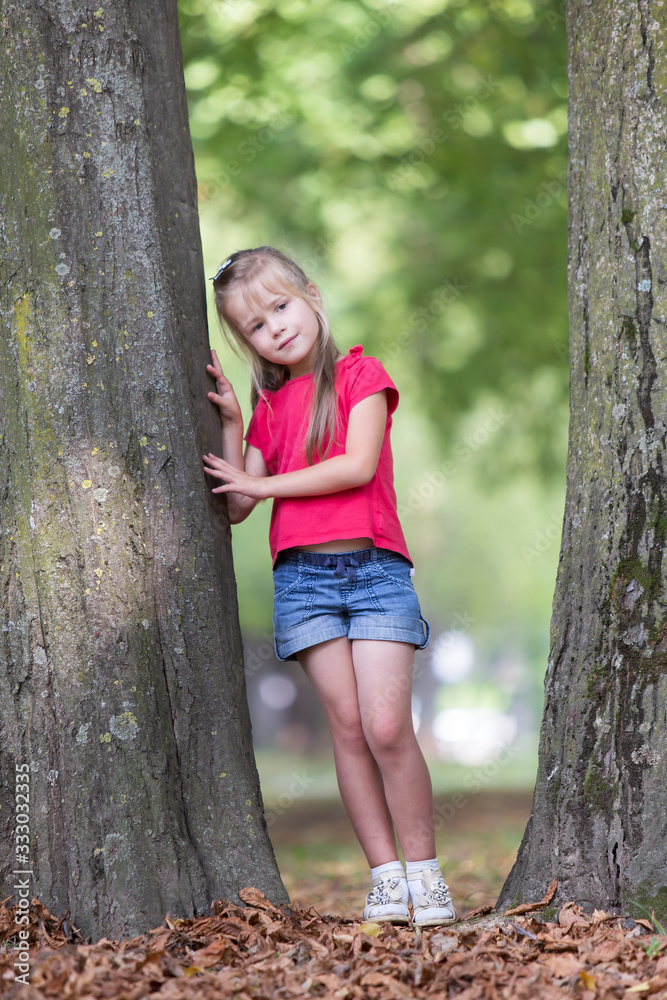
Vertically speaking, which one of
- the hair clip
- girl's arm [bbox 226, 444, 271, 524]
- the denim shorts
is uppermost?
the hair clip

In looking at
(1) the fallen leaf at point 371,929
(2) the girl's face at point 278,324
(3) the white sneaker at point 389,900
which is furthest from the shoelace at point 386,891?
(2) the girl's face at point 278,324

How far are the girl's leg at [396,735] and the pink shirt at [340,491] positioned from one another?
38 centimetres

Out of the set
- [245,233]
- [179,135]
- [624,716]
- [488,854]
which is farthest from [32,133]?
[245,233]

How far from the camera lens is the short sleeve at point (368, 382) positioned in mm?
3016

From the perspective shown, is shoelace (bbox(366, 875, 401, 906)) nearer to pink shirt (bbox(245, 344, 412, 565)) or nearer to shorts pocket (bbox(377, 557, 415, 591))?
shorts pocket (bbox(377, 557, 415, 591))

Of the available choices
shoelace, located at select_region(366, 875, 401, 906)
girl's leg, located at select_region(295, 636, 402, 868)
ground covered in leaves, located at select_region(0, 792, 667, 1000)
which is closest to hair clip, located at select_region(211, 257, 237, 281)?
girl's leg, located at select_region(295, 636, 402, 868)

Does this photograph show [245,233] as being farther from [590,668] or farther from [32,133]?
[590,668]

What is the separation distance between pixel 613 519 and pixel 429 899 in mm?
1376

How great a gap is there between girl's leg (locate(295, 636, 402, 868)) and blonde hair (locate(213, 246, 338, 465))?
2.25 feet

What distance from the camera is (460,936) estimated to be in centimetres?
243

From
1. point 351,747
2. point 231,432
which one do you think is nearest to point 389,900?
point 351,747

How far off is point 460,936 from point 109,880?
3.30ft

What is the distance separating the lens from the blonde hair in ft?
9.98

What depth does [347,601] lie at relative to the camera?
9.71 feet
